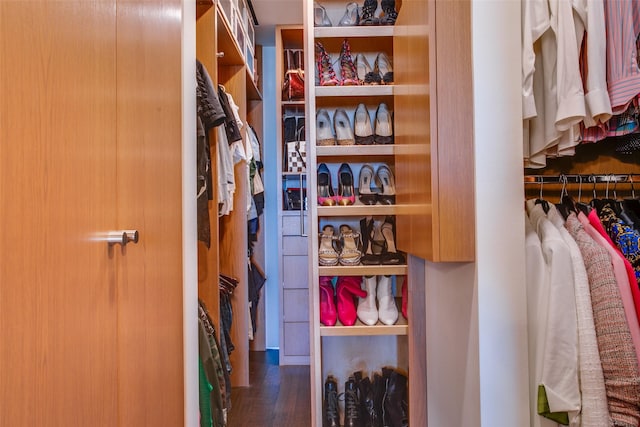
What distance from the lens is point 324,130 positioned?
1.91 m

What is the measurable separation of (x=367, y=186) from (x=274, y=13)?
1820mm

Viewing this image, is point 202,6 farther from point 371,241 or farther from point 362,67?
point 371,241

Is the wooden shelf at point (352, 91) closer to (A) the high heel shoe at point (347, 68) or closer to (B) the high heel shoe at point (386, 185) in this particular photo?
(A) the high heel shoe at point (347, 68)

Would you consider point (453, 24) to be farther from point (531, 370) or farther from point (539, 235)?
point (531, 370)

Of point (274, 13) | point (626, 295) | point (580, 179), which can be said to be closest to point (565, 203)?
point (580, 179)

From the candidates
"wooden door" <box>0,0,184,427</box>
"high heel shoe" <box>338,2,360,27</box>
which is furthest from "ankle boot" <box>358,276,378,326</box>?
"high heel shoe" <box>338,2,360,27</box>

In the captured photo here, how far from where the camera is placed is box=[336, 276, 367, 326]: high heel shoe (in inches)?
70.9

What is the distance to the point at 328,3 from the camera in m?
2.05

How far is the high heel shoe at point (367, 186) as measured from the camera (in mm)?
1913

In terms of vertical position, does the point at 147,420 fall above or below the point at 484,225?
below

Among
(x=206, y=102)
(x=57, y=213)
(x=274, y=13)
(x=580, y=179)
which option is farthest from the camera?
(x=274, y=13)

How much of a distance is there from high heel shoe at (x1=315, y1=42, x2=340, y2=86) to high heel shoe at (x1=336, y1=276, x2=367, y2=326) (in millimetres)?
921

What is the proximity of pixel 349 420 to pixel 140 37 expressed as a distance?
5.66 ft

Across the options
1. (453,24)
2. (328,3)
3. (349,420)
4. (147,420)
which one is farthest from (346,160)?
(147,420)
